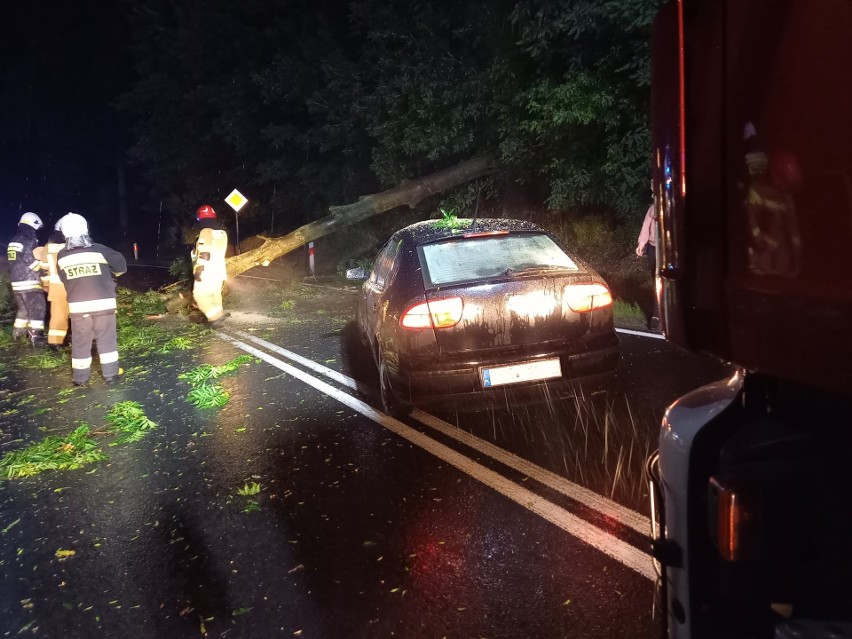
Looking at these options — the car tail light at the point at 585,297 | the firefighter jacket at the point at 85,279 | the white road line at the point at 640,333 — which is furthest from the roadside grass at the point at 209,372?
the white road line at the point at 640,333

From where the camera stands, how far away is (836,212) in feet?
3.68

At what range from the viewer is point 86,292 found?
268 inches

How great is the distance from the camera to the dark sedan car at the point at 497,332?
448 cm

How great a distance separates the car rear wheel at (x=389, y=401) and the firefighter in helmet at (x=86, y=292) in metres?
3.51

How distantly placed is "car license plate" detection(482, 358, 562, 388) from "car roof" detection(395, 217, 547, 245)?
1.26m

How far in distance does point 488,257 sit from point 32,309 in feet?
26.9

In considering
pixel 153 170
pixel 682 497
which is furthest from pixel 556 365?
pixel 153 170

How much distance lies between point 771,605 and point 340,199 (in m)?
21.7

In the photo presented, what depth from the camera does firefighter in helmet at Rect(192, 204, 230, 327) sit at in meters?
9.95

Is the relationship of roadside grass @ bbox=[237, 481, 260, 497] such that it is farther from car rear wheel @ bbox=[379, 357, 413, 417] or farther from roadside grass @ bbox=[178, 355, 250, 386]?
roadside grass @ bbox=[178, 355, 250, 386]

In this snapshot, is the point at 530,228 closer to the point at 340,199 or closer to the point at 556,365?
the point at 556,365

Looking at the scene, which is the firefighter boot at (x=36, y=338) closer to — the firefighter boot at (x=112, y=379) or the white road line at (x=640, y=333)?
the firefighter boot at (x=112, y=379)

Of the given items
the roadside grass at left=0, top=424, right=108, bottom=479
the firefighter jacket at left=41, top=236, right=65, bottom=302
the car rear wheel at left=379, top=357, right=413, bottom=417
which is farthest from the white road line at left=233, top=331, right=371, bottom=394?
the firefighter jacket at left=41, top=236, right=65, bottom=302

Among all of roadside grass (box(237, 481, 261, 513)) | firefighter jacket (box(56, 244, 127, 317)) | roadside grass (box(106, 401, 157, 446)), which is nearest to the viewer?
roadside grass (box(237, 481, 261, 513))
